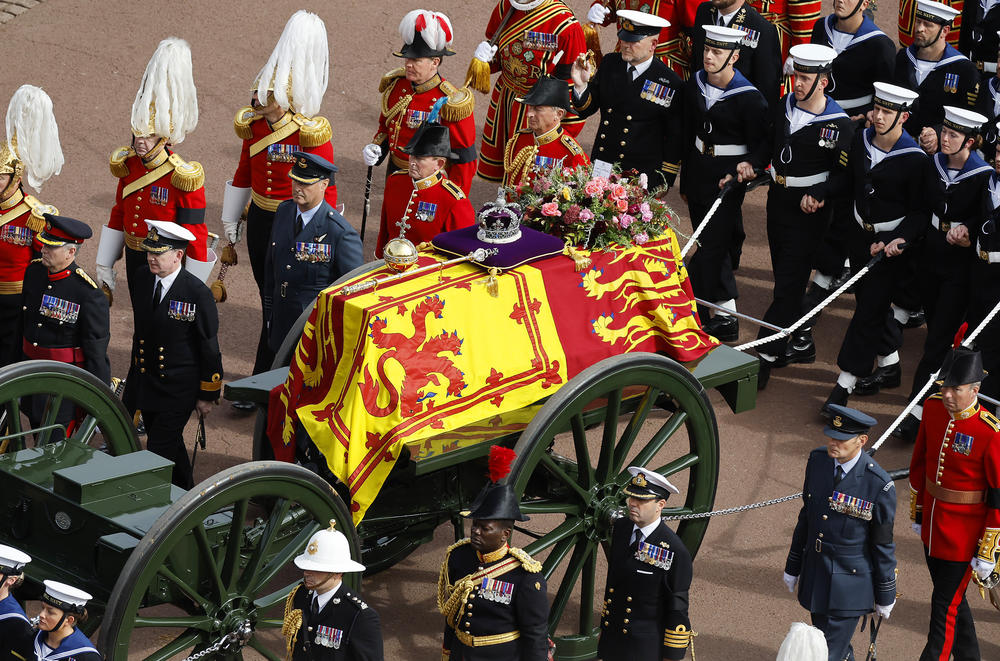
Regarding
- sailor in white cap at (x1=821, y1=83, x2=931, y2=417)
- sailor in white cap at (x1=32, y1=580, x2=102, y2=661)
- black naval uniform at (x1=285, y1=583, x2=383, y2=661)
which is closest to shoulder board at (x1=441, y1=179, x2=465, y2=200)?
sailor in white cap at (x1=821, y1=83, x2=931, y2=417)

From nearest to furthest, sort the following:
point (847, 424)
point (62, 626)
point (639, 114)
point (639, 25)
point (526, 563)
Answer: point (62, 626)
point (526, 563)
point (847, 424)
point (639, 25)
point (639, 114)

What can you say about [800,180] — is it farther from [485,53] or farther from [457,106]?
[485,53]

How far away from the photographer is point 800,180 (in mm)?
9633

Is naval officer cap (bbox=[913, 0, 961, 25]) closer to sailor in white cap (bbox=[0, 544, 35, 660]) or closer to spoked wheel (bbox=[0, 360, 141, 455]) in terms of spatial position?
spoked wheel (bbox=[0, 360, 141, 455])

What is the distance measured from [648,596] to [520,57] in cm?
521

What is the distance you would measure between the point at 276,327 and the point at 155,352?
820mm

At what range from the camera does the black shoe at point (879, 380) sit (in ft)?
31.7

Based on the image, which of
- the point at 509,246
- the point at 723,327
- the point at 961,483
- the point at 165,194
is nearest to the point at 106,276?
the point at 165,194

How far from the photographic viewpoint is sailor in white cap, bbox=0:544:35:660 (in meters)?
5.75

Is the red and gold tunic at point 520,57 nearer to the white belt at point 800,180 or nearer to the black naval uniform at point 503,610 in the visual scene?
the white belt at point 800,180

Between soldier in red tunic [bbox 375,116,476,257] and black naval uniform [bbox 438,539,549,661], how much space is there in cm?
301

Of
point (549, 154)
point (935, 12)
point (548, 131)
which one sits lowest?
point (549, 154)

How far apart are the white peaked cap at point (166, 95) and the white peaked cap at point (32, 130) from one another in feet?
1.63

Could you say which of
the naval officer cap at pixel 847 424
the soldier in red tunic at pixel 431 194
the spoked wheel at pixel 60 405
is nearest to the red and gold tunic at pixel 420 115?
the soldier in red tunic at pixel 431 194
